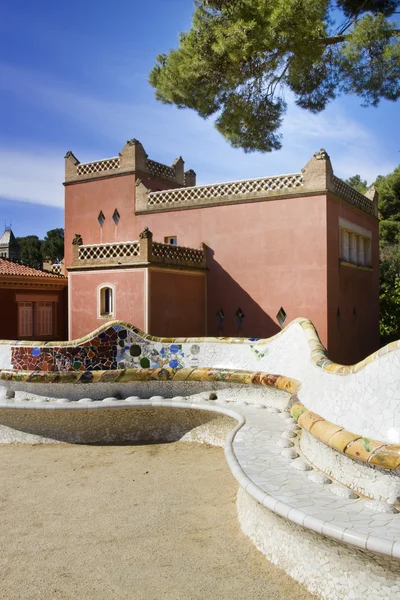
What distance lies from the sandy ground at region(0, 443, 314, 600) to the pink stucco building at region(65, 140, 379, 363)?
6.57 meters

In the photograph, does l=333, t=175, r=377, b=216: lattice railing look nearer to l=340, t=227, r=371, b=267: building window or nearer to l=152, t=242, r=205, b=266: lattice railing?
→ l=340, t=227, r=371, b=267: building window

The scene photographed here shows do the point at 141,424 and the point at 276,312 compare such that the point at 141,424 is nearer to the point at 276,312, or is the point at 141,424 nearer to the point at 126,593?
the point at 126,593

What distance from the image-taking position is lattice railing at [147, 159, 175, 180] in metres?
16.9

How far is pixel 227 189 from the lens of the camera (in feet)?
48.3

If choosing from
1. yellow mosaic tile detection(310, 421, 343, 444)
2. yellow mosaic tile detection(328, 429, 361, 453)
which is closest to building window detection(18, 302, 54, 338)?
yellow mosaic tile detection(310, 421, 343, 444)

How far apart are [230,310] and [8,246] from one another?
3817 cm

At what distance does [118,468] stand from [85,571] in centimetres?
248

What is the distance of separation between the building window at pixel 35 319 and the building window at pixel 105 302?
325 centimetres

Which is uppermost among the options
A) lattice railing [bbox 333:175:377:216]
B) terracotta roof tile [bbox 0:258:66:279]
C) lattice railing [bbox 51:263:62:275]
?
lattice railing [bbox 333:175:377:216]

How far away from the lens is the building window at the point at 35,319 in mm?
15633

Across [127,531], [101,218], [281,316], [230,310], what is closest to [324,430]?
[127,531]

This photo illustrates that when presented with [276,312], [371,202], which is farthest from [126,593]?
[371,202]

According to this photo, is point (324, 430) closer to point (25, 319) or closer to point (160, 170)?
point (25, 319)

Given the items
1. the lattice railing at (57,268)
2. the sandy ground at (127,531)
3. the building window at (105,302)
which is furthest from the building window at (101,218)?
the sandy ground at (127,531)
